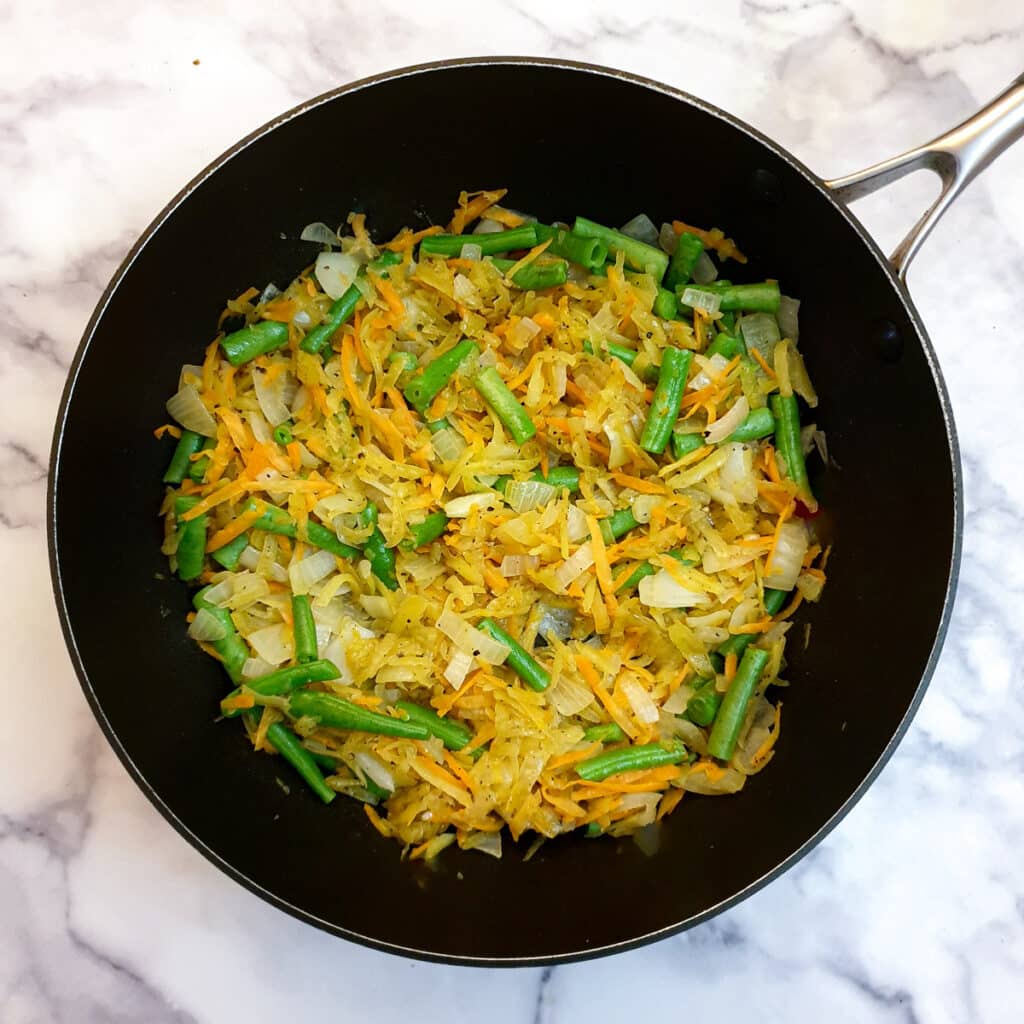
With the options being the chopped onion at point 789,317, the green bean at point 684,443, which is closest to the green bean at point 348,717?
the green bean at point 684,443

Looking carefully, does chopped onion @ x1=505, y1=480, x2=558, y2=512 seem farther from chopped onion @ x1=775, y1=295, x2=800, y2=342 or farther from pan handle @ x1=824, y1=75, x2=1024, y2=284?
pan handle @ x1=824, y1=75, x2=1024, y2=284

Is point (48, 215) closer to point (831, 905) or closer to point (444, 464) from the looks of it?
point (444, 464)

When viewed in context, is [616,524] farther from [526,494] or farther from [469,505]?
[469,505]

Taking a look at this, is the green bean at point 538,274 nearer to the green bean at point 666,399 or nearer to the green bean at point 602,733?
the green bean at point 666,399

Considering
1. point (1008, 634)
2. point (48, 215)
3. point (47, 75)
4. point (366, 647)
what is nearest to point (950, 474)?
point (1008, 634)

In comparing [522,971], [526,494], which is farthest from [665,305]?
[522,971]
